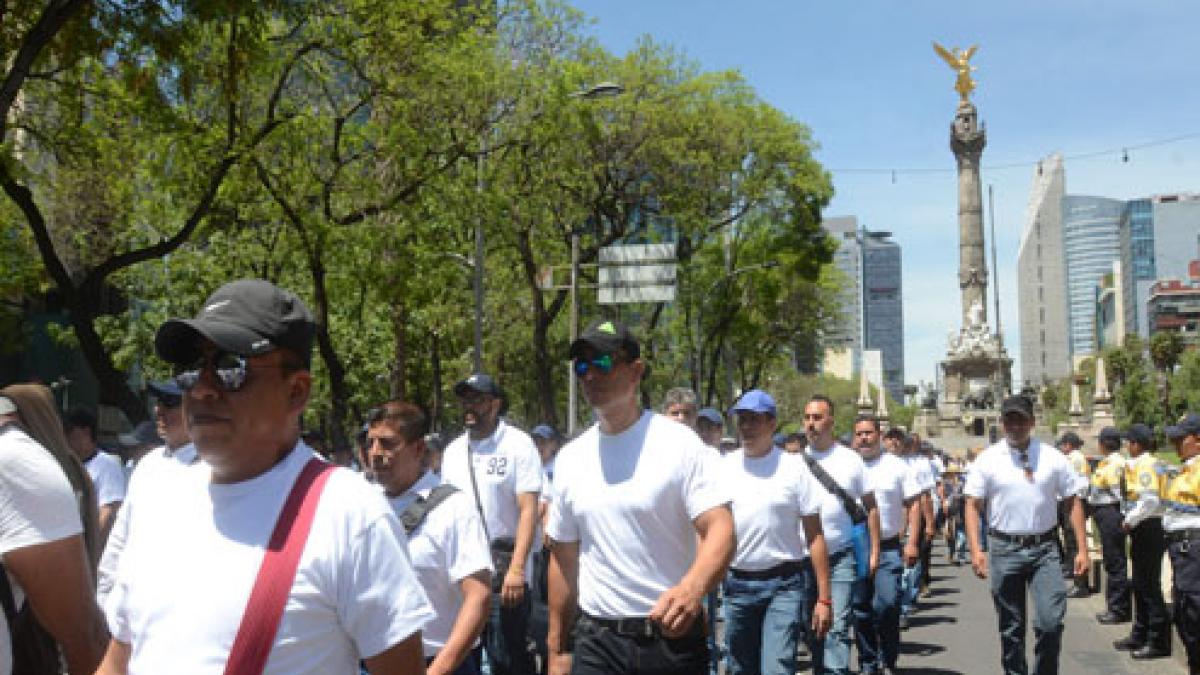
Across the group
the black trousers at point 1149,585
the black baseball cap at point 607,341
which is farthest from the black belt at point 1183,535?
the black baseball cap at point 607,341

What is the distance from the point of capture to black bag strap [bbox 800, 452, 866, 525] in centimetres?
918

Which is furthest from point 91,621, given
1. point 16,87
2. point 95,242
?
point 95,242

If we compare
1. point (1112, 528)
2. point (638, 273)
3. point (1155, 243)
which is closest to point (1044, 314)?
point (1155, 243)

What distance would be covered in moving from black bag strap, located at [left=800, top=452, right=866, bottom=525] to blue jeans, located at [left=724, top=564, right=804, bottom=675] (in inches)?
71.7

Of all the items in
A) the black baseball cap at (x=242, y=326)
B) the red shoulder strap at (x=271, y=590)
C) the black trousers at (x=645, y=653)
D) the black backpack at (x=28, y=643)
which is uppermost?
the black baseball cap at (x=242, y=326)

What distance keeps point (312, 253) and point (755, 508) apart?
12.7 metres

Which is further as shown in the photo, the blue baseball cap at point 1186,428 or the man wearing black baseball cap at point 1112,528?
the man wearing black baseball cap at point 1112,528

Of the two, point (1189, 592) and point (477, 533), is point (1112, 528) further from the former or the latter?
point (477, 533)

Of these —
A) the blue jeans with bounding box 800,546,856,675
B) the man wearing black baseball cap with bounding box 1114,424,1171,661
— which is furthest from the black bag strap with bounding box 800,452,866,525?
the man wearing black baseball cap with bounding box 1114,424,1171,661

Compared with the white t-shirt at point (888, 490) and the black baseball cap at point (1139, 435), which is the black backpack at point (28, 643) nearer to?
the white t-shirt at point (888, 490)

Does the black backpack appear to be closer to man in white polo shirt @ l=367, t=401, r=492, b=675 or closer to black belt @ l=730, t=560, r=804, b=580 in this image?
man in white polo shirt @ l=367, t=401, r=492, b=675

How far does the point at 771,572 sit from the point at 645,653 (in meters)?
2.68

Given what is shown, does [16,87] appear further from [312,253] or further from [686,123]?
[686,123]

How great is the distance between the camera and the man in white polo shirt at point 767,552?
23.6 ft
